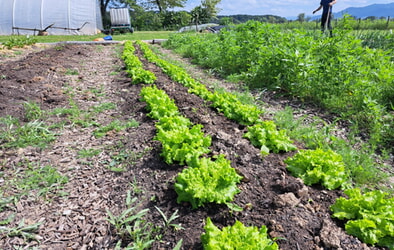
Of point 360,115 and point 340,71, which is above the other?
point 340,71

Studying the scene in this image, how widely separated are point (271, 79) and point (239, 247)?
540cm

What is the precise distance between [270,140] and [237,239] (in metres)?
1.80

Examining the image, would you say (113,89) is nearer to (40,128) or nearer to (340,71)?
(40,128)

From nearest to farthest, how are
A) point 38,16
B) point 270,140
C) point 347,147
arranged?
point 270,140 → point 347,147 → point 38,16

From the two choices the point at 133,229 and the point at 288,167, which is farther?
the point at 288,167

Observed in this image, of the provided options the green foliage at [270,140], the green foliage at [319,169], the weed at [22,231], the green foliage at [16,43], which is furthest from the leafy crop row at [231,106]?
the green foliage at [16,43]

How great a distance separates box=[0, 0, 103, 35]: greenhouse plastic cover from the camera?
21234 millimetres

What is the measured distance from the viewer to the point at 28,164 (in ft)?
10.5

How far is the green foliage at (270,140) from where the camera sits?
325cm

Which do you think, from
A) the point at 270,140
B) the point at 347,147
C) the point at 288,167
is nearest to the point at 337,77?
the point at 347,147

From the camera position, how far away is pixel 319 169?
8.73 ft

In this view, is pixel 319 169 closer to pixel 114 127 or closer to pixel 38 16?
pixel 114 127

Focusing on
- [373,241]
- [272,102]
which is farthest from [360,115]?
[373,241]

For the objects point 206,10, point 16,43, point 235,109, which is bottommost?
point 235,109
